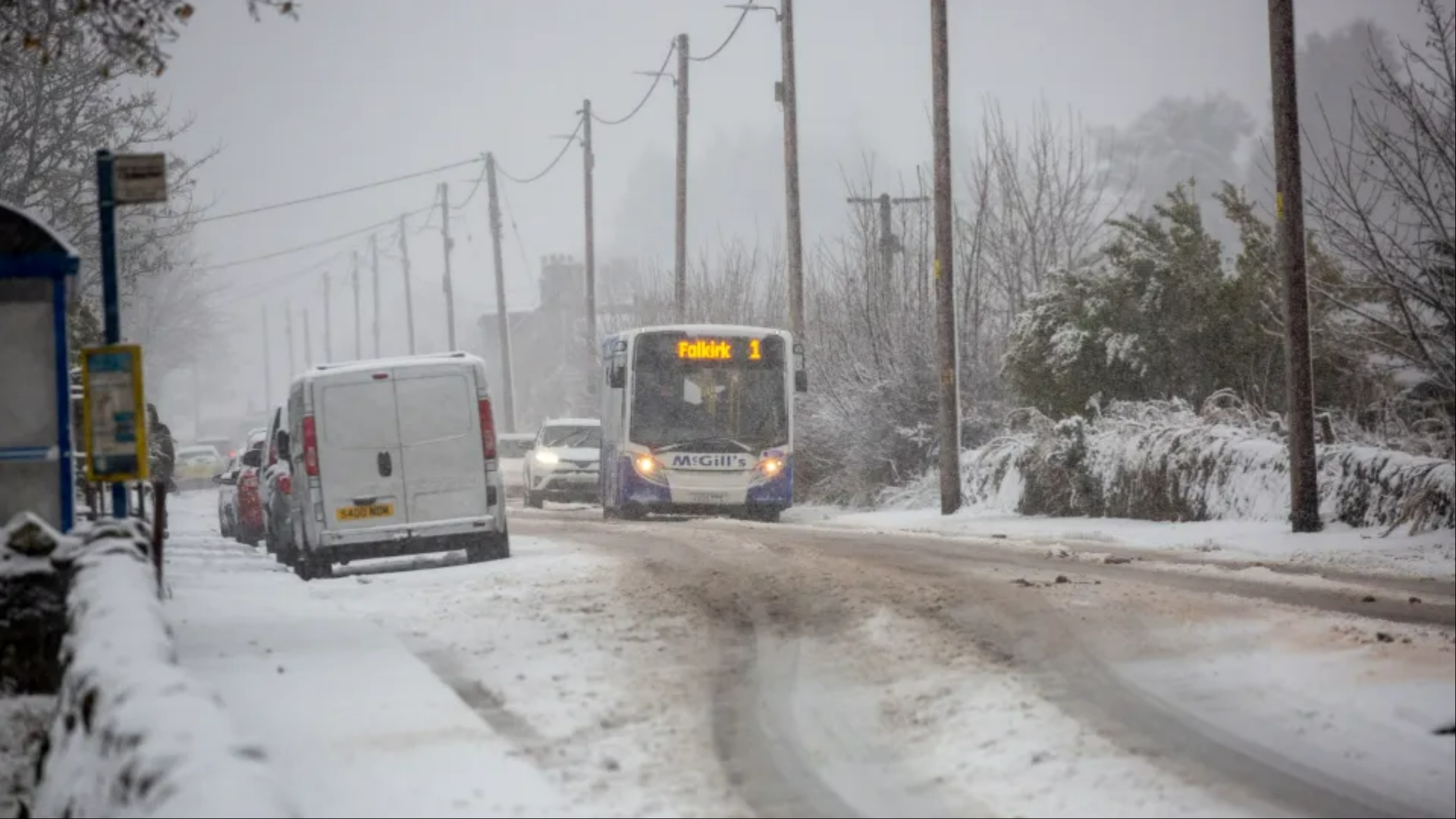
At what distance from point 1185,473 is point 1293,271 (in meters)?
3.54

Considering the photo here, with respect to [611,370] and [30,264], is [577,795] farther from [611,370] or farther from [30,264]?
[611,370]

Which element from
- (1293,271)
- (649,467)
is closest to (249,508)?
(649,467)

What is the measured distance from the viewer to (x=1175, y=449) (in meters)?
20.6

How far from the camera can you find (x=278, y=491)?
70.0 feet

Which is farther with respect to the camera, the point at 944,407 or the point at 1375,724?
the point at 944,407

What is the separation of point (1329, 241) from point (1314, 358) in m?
7.27

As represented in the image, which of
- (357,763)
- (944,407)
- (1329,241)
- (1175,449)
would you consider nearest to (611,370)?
(944,407)

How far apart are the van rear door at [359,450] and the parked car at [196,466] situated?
138 feet

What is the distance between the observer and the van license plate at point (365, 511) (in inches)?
707

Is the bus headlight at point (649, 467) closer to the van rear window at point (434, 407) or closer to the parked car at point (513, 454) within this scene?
the van rear window at point (434, 407)

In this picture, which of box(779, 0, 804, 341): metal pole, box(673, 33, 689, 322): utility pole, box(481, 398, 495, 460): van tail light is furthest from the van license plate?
box(673, 33, 689, 322): utility pole

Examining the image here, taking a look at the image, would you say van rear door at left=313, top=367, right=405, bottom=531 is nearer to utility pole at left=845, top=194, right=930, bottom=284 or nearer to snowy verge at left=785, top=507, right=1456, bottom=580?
snowy verge at left=785, top=507, right=1456, bottom=580

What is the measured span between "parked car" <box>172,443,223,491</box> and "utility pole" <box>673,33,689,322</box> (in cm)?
2281

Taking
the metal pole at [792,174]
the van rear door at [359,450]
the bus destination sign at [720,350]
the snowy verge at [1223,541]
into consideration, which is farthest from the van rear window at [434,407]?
the metal pole at [792,174]
